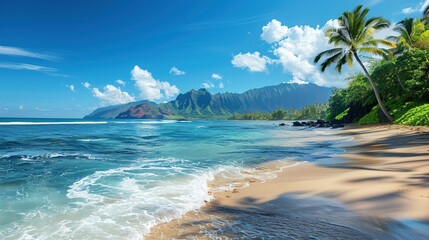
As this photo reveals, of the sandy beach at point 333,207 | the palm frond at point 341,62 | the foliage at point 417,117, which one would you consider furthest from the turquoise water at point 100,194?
the palm frond at point 341,62

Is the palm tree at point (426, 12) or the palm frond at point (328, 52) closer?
the palm frond at point (328, 52)

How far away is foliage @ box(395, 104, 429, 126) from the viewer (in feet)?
77.8

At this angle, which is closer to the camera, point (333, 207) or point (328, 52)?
point (333, 207)

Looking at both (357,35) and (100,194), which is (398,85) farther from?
(100,194)

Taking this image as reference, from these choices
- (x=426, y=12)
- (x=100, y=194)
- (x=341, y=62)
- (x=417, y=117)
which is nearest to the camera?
(x=100, y=194)

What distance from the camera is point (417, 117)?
25266 millimetres

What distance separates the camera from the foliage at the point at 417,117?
23722 mm

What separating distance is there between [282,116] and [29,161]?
193 m

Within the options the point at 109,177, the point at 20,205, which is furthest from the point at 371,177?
the point at 20,205

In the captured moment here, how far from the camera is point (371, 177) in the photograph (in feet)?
28.2

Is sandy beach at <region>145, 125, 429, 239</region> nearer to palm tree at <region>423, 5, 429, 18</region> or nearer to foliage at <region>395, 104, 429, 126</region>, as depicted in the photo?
foliage at <region>395, 104, 429, 126</region>

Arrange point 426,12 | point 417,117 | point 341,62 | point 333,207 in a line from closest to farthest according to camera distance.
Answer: point 333,207, point 417,117, point 341,62, point 426,12

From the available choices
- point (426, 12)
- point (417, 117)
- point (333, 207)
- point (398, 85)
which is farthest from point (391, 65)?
point (333, 207)

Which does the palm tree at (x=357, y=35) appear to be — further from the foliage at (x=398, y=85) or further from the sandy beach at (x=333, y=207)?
the sandy beach at (x=333, y=207)
